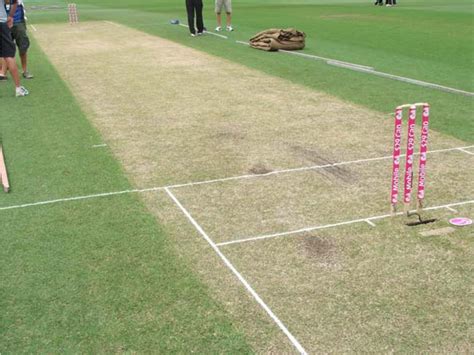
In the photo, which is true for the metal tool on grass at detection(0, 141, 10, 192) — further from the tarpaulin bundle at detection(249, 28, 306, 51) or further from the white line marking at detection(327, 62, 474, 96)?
the tarpaulin bundle at detection(249, 28, 306, 51)

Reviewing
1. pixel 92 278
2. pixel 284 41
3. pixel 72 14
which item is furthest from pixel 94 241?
pixel 72 14

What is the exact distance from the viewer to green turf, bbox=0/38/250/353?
389 centimetres

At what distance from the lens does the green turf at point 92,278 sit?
3891mm

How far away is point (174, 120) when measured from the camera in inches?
374

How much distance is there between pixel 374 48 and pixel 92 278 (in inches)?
550

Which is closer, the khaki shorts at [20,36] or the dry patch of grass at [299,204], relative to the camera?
the dry patch of grass at [299,204]

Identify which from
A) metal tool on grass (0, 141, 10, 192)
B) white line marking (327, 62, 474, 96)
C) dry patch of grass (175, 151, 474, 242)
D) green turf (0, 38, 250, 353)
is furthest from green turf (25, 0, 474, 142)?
metal tool on grass (0, 141, 10, 192)

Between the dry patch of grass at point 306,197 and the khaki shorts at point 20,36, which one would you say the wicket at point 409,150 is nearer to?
the dry patch of grass at point 306,197

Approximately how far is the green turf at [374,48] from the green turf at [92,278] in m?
5.10

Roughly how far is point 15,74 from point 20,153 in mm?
3710

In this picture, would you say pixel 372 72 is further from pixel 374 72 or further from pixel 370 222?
pixel 370 222

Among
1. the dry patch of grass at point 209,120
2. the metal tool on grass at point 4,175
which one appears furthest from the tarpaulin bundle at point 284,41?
the metal tool on grass at point 4,175

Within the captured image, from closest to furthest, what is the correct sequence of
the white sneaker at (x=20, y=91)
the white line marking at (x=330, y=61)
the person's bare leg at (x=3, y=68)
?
the white sneaker at (x=20, y=91) → the person's bare leg at (x=3, y=68) → the white line marking at (x=330, y=61)

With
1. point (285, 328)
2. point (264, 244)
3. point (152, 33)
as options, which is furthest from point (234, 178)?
point (152, 33)
